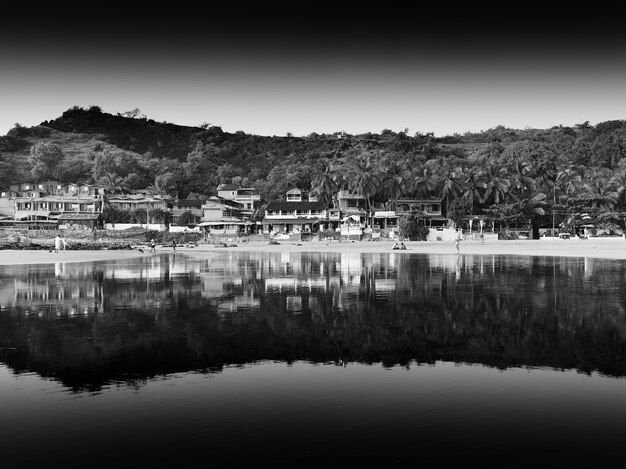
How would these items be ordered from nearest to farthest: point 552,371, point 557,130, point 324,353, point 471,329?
point 552,371, point 324,353, point 471,329, point 557,130

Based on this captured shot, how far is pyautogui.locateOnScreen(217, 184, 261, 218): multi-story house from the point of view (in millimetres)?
98244

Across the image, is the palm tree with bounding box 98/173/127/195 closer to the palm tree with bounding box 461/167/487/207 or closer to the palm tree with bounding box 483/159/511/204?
the palm tree with bounding box 461/167/487/207

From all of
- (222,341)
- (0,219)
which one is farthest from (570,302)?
(0,219)

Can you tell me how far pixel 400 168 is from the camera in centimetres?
8950

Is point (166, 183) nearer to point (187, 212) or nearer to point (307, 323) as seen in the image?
point (187, 212)

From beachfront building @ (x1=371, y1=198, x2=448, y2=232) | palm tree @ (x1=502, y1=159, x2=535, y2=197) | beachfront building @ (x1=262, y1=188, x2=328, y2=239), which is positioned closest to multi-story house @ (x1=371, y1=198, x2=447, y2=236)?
beachfront building @ (x1=371, y1=198, x2=448, y2=232)

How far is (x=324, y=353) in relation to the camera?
12.4 m

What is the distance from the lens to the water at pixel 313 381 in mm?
7273

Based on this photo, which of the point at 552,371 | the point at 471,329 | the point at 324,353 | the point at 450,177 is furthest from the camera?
the point at 450,177

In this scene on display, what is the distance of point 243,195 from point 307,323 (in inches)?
3419

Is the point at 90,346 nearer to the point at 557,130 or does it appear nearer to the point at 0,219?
the point at 0,219

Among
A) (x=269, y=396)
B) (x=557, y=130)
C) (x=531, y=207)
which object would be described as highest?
(x=557, y=130)

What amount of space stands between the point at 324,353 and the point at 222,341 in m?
2.80

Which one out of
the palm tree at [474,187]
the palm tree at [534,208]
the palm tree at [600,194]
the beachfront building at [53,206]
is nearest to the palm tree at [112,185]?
the beachfront building at [53,206]
